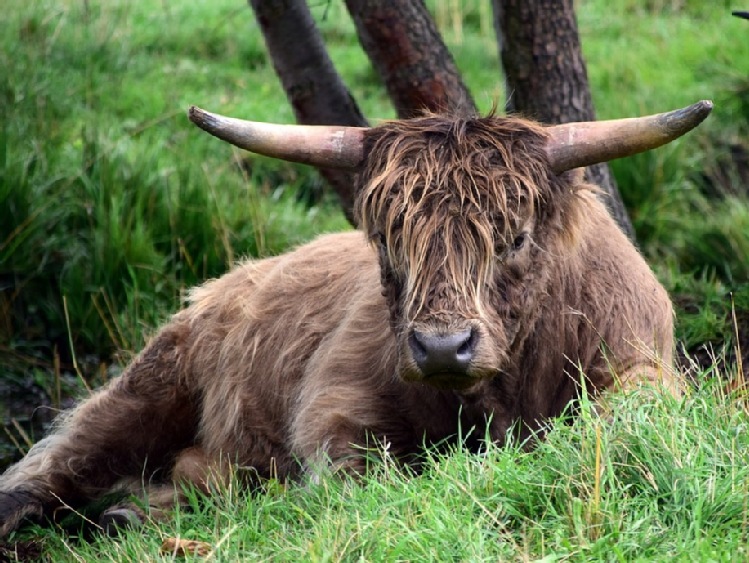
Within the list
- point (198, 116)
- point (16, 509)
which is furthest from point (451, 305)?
point (16, 509)

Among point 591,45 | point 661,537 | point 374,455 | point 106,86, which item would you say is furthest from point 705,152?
point 661,537

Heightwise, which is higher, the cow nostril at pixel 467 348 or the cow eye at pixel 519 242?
the cow eye at pixel 519 242

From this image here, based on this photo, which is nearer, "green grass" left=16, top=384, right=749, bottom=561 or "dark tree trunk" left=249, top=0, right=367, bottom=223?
"green grass" left=16, top=384, right=749, bottom=561

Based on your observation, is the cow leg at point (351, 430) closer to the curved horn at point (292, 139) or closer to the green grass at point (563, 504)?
the green grass at point (563, 504)

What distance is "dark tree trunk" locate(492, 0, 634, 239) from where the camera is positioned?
6.26 metres

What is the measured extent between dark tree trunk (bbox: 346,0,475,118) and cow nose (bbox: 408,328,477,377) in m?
2.44

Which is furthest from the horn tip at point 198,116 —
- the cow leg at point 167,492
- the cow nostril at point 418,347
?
the cow leg at point 167,492

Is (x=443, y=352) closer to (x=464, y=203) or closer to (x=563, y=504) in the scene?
(x=464, y=203)

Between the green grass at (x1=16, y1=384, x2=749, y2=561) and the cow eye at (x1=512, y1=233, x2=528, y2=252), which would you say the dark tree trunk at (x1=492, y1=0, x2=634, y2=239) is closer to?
the cow eye at (x1=512, y1=233, x2=528, y2=252)

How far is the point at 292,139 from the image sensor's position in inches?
179

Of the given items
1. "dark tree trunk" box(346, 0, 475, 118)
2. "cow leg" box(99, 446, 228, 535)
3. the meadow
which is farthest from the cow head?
"dark tree trunk" box(346, 0, 475, 118)

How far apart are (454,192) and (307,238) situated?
11.6ft

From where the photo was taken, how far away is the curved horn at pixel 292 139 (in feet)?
14.5

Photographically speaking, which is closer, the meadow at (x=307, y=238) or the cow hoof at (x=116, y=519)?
the meadow at (x=307, y=238)
